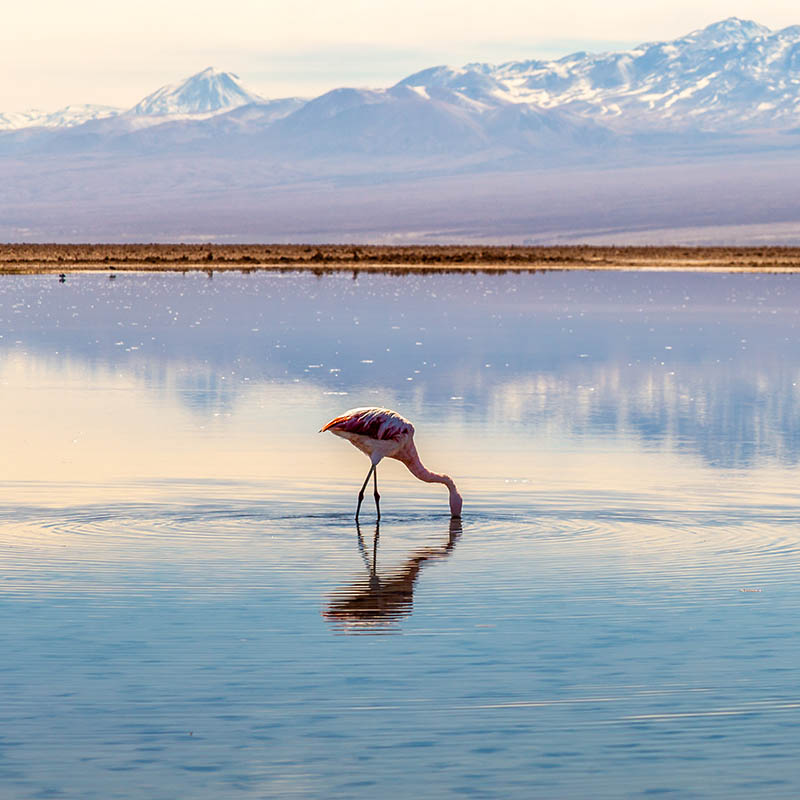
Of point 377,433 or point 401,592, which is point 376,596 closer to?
point 401,592

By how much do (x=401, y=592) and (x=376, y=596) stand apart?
0.21 metres

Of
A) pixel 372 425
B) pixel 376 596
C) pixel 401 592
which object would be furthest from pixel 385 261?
pixel 376 596

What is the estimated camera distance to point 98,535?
12.8 metres

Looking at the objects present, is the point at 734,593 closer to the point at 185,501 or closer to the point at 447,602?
the point at 447,602

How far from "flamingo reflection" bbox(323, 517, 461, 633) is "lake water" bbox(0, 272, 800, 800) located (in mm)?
32

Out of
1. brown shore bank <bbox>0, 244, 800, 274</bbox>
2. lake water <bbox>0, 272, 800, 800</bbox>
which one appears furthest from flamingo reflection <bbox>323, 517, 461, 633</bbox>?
brown shore bank <bbox>0, 244, 800, 274</bbox>

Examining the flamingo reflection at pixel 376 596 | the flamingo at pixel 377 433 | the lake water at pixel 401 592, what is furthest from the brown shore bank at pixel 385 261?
the flamingo reflection at pixel 376 596

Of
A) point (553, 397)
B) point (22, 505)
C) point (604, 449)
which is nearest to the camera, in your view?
point (22, 505)

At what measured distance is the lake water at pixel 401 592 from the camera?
24.9ft

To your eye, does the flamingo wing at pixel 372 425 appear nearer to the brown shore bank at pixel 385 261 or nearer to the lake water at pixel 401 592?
the lake water at pixel 401 592

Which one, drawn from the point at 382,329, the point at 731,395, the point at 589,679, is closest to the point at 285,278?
the point at 382,329

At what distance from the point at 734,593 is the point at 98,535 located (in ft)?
15.0

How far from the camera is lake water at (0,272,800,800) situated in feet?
24.9

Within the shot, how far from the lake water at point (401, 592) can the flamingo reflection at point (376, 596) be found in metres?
0.03
